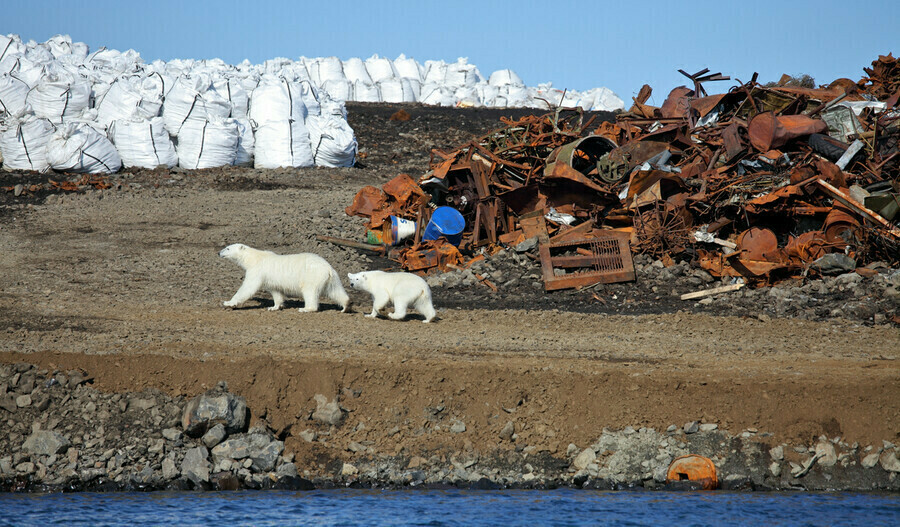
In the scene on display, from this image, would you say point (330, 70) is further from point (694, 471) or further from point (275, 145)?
point (694, 471)

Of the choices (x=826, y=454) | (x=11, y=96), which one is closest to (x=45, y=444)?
(x=826, y=454)

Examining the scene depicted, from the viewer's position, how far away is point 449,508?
5.82m

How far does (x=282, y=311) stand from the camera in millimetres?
9734

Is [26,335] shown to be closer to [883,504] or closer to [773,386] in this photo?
[773,386]

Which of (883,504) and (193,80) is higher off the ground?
(193,80)

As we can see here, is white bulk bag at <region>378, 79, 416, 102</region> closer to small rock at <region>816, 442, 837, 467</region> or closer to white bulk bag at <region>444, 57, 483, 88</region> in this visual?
white bulk bag at <region>444, 57, 483, 88</region>

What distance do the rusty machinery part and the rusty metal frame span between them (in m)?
0.32

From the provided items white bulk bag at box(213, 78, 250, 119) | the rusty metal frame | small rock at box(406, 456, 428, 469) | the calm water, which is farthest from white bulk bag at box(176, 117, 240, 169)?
small rock at box(406, 456, 428, 469)

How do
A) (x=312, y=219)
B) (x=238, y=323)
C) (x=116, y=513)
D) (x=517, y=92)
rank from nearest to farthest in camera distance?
(x=116, y=513)
(x=238, y=323)
(x=312, y=219)
(x=517, y=92)

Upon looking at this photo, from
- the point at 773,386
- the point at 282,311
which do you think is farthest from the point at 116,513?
the point at 773,386

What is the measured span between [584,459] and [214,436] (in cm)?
292

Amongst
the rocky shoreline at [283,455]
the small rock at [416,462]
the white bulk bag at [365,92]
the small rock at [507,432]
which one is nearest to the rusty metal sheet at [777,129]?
the rocky shoreline at [283,455]

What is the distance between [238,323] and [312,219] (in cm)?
673

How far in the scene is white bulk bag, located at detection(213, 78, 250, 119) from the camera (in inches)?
786
